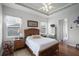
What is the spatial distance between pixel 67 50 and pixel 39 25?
90 centimetres

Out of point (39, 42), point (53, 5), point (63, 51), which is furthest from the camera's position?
point (39, 42)

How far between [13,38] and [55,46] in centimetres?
103

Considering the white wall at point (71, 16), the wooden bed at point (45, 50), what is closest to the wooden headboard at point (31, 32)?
the wooden bed at point (45, 50)

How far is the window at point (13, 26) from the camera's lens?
1730 millimetres

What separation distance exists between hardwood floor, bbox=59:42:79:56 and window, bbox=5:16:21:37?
1098mm

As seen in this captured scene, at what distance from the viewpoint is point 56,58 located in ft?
5.63

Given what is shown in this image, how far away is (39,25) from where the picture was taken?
197cm

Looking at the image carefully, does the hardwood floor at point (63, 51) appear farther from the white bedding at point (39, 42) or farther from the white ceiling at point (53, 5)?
the white ceiling at point (53, 5)

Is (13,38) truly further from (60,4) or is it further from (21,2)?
(60,4)

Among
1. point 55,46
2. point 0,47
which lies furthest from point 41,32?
point 0,47

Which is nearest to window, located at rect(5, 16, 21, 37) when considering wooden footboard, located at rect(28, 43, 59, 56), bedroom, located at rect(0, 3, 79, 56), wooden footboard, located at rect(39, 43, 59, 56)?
bedroom, located at rect(0, 3, 79, 56)

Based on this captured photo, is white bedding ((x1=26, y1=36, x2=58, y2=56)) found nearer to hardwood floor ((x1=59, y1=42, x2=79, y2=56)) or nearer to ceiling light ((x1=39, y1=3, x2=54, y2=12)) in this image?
hardwood floor ((x1=59, y1=42, x2=79, y2=56))

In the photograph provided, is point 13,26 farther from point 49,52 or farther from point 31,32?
point 49,52

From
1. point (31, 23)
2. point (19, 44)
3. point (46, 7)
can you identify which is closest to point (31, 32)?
point (31, 23)
